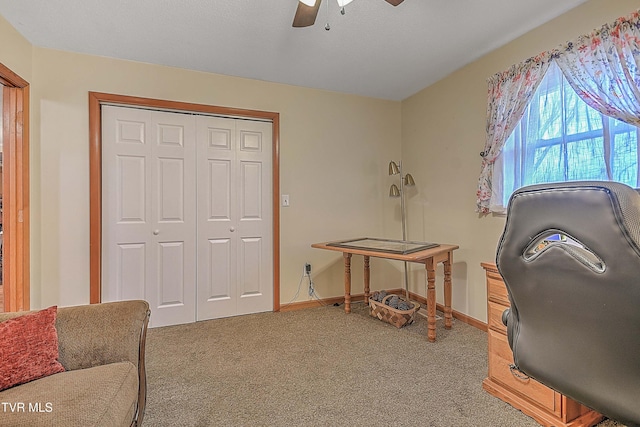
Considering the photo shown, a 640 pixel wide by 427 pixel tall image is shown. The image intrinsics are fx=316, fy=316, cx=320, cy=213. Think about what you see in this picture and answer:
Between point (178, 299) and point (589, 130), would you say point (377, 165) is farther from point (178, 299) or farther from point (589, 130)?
point (178, 299)

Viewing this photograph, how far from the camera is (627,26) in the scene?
173 centimetres

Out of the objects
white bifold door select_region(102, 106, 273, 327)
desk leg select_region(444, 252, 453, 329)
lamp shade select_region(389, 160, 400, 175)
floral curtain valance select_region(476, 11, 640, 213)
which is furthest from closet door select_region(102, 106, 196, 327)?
floral curtain valance select_region(476, 11, 640, 213)

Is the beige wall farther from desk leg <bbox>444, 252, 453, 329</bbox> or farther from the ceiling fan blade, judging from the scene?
the ceiling fan blade

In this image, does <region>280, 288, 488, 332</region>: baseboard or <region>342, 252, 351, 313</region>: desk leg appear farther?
<region>342, 252, 351, 313</region>: desk leg

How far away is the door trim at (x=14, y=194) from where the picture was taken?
2270mm

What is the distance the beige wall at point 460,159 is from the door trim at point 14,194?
3.50 meters

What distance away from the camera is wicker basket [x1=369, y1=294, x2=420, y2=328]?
9.09 ft

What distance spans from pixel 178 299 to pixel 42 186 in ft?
4.68

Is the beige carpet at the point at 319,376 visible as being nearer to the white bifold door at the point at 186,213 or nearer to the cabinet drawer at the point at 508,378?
the cabinet drawer at the point at 508,378

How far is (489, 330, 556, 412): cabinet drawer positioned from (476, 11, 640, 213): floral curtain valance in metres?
1.39

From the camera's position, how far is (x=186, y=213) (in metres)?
2.97

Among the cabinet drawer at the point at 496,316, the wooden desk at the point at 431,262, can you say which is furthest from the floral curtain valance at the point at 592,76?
the cabinet drawer at the point at 496,316

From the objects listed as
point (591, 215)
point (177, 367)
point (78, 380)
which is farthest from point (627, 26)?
point (177, 367)

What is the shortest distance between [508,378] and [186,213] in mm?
2762
